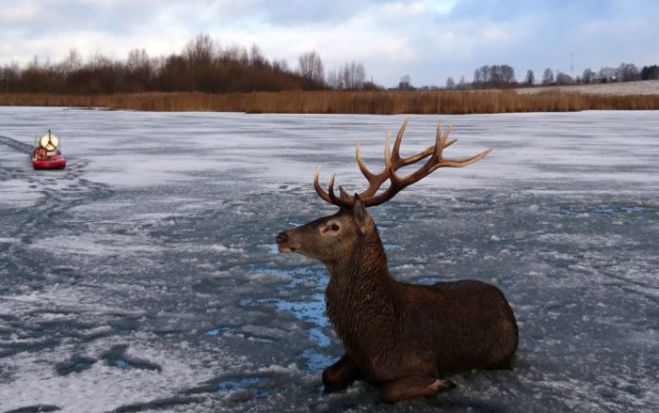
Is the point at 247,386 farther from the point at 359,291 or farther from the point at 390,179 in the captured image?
the point at 390,179

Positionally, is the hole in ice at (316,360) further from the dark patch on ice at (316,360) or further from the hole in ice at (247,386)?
the hole in ice at (247,386)

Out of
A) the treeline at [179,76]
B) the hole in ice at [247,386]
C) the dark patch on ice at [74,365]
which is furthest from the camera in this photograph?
the treeline at [179,76]

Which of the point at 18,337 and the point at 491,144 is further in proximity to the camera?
the point at 491,144

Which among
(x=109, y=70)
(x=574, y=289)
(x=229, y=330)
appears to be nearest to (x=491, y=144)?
(x=574, y=289)

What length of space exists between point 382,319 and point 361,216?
483 mm

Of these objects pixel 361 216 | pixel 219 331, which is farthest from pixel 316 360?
pixel 361 216

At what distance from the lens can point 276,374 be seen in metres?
3.42

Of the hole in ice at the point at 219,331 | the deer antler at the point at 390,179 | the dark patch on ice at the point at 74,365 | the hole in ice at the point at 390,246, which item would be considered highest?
the deer antler at the point at 390,179

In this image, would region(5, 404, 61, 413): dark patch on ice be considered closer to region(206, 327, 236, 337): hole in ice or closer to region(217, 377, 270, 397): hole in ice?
region(217, 377, 270, 397): hole in ice

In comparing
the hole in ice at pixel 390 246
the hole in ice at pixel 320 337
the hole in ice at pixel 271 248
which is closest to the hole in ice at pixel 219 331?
the hole in ice at pixel 320 337

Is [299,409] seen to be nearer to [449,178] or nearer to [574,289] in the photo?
[574,289]

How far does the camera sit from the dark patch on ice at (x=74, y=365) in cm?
344

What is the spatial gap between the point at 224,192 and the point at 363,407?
6.04 meters

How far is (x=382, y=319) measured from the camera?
3348 millimetres
